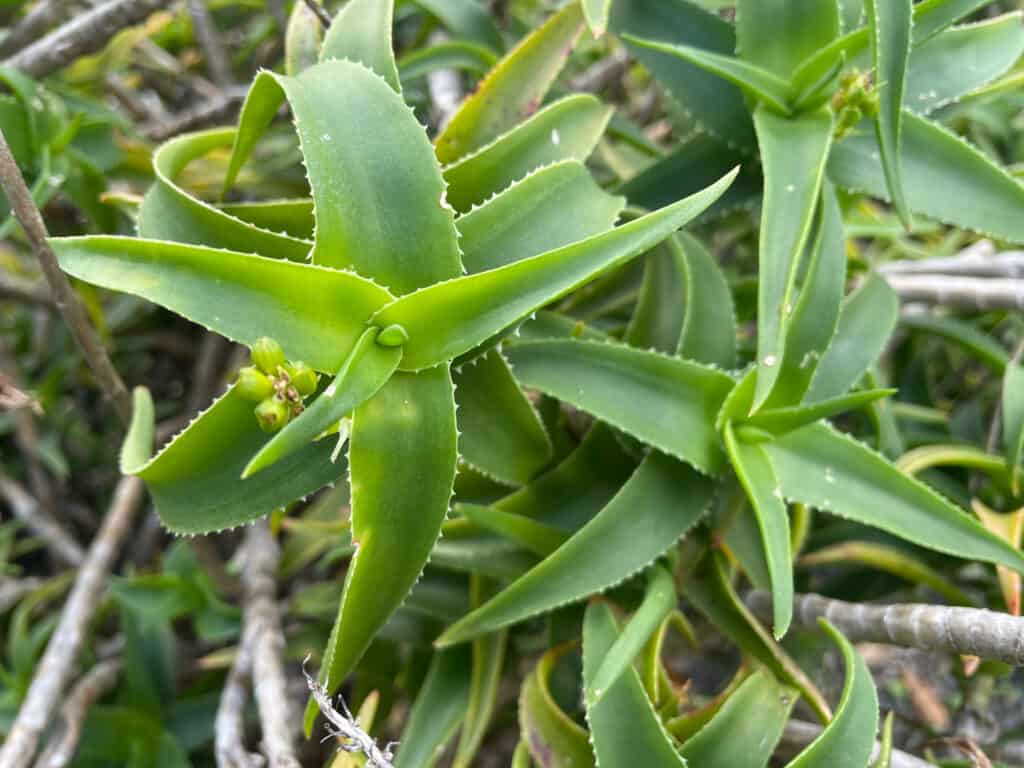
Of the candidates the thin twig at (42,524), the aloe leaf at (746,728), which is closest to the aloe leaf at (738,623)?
the aloe leaf at (746,728)

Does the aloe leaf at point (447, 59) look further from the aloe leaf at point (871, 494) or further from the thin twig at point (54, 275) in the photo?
the aloe leaf at point (871, 494)

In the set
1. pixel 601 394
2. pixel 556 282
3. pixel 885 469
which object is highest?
pixel 556 282

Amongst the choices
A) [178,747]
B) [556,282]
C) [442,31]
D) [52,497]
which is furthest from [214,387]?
[556,282]

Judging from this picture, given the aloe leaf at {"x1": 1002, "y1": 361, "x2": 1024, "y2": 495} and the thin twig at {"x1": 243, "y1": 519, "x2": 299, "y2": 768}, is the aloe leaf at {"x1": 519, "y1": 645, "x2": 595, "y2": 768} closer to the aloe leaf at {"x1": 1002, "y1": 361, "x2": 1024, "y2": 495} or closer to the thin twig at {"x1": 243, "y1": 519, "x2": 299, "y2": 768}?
the thin twig at {"x1": 243, "y1": 519, "x2": 299, "y2": 768}

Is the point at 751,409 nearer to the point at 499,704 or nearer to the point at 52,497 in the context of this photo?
the point at 499,704

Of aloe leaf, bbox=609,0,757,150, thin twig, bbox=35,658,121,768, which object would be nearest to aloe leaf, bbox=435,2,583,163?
aloe leaf, bbox=609,0,757,150

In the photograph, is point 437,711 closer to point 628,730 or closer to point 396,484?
point 628,730
